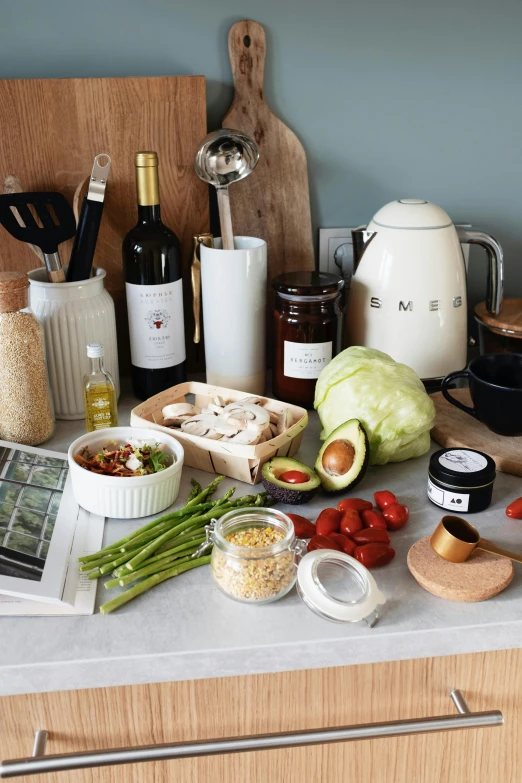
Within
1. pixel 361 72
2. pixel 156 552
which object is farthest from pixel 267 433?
pixel 361 72

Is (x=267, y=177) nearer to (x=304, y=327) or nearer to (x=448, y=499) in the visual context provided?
(x=304, y=327)

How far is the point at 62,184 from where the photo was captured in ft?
3.93

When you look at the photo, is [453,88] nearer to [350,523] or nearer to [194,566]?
[350,523]

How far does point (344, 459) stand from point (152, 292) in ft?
1.38

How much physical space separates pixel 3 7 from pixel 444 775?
125 centimetres

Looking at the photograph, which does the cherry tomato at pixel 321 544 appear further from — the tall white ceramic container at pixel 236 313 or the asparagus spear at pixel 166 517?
the tall white ceramic container at pixel 236 313

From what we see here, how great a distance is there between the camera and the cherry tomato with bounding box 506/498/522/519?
91 centimetres

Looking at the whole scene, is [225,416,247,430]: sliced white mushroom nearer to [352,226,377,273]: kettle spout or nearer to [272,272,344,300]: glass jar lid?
[272,272,344,300]: glass jar lid

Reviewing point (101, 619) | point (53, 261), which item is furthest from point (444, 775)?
point (53, 261)

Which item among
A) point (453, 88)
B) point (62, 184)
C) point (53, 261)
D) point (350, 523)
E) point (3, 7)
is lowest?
point (350, 523)

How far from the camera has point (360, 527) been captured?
87cm

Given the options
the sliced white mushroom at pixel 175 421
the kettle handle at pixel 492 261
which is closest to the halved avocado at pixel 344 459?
the sliced white mushroom at pixel 175 421

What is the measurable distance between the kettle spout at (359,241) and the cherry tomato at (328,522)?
52cm

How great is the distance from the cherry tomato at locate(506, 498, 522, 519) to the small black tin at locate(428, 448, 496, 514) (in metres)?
0.03
